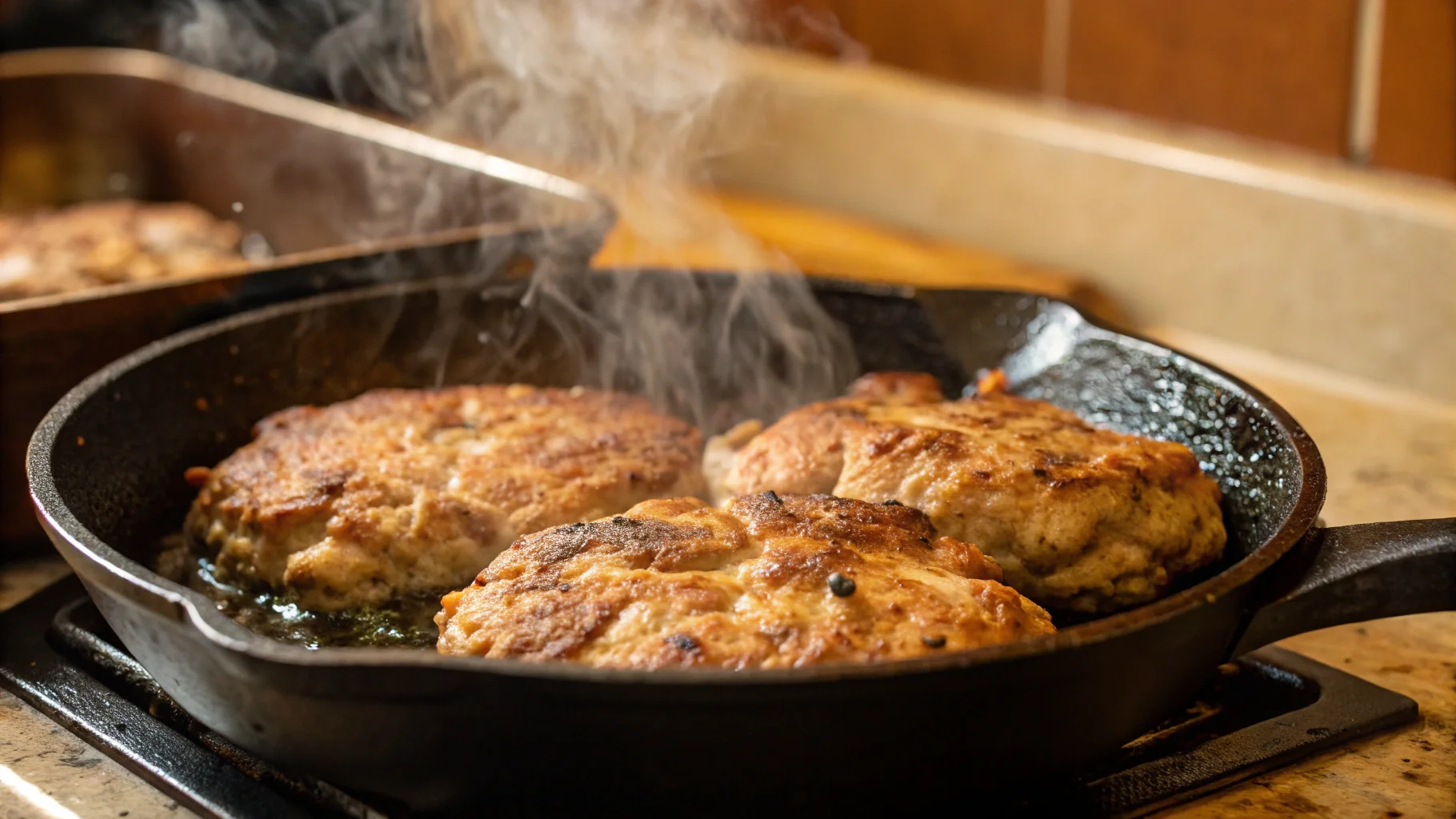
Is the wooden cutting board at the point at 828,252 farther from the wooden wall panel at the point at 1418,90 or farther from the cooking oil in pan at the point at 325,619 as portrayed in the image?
the cooking oil in pan at the point at 325,619

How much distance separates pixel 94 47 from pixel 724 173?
1.68 m

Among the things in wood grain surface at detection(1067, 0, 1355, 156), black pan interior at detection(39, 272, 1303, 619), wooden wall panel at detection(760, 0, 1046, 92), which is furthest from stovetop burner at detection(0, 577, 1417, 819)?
wooden wall panel at detection(760, 0, 1046, 92)

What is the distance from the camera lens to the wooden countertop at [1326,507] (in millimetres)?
1230

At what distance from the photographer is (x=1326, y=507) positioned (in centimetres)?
191

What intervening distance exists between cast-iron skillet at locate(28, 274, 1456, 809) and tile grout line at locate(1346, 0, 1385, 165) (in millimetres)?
1076

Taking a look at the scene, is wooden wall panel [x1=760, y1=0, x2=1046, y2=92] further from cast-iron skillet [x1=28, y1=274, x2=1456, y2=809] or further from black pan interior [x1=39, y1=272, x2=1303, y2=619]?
cast-iron skillet [x1=28, y1=274, x2=1456, y2=809]

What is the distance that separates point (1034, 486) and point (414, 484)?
664 millimetres

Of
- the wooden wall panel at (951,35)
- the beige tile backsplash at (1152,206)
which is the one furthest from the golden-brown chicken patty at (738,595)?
the wooden wall panel at (951,35)

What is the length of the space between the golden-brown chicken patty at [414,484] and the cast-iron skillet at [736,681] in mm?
163

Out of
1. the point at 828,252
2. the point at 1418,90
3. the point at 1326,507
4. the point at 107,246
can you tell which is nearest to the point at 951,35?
the point at 828,252

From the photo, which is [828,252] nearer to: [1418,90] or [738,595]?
[1418,90]

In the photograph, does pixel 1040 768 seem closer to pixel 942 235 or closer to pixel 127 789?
pixel 127 789

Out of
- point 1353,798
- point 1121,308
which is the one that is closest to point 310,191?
point 1121,308

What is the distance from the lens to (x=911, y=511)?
1329 millimetres
